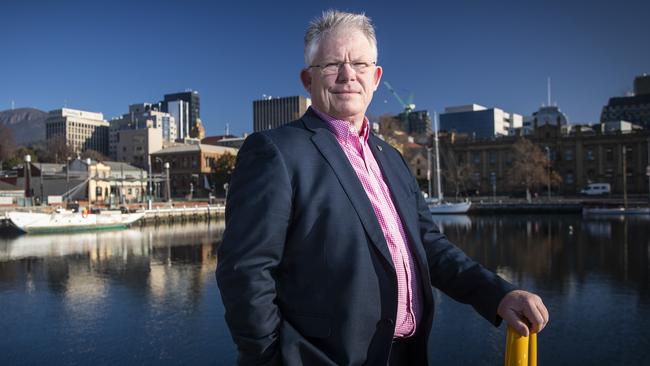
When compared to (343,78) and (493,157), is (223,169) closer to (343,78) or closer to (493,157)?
(493,157)

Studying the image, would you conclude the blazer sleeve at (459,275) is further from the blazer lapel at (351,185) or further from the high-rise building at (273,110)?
the high-rise building at (273,110)

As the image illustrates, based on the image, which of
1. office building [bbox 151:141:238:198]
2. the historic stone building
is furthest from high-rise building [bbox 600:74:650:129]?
office building [bbox 151:141:238:198]

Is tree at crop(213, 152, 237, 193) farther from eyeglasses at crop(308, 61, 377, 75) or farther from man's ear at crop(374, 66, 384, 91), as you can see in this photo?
eyeglasses at crop(308, 61, 377, 75)

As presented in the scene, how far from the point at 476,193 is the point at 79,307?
6210 centimetres

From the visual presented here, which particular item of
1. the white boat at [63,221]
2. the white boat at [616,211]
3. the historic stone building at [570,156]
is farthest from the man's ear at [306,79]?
the historic stone building at [570,156]

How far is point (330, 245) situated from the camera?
6.64ft

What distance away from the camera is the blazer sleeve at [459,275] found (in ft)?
7.64

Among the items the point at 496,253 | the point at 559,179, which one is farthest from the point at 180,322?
the point at 559,179

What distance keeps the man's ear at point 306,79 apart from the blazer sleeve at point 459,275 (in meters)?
0.67

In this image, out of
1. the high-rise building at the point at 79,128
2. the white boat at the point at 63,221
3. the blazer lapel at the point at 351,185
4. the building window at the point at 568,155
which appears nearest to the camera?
the blazer lapel at the point at 351,185

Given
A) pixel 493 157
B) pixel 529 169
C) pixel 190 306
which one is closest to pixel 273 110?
pixel 493 157

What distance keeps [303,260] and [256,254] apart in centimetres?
19

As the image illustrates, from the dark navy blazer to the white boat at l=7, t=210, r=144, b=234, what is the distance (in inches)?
1343

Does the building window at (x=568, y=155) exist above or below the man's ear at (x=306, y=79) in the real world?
above
